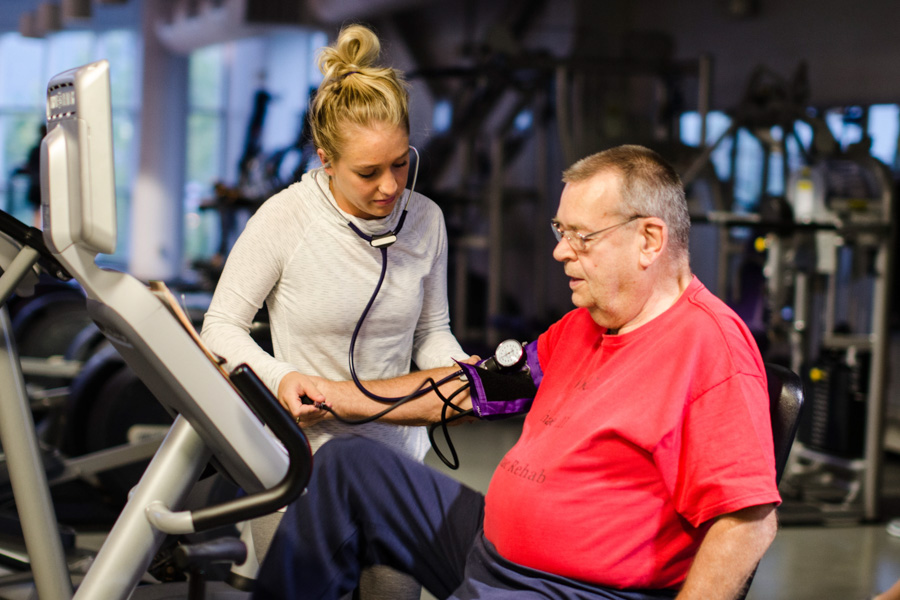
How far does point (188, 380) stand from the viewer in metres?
1.04

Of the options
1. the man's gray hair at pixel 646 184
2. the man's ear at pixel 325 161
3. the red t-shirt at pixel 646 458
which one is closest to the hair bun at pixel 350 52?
the man's ear at pixel 325 161

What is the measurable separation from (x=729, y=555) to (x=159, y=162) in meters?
11.0

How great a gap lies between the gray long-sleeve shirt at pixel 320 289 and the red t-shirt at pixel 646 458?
0.35m

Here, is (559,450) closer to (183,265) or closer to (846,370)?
(846,370)

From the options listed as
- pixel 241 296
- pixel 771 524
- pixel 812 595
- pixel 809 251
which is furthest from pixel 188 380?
pixel 809 251

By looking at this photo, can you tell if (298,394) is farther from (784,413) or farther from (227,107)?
(227,107)

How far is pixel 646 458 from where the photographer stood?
1185 millimetres

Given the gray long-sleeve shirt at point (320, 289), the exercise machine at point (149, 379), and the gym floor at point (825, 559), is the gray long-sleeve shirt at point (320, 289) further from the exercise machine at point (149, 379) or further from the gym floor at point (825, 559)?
the gym floor at point (825, 559)

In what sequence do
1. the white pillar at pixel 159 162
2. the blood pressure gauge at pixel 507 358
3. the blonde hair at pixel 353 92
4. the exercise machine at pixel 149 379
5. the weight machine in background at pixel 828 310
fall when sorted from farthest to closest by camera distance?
the white pillar at pixel 159 162 < the weight machine in background at pixel 828 310 < the blood pressure gauge at pixel 507 358 < the blonde hair at pixel 353 92 < the exercise machine at pixel 149 379

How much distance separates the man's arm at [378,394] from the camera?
4.42 ft

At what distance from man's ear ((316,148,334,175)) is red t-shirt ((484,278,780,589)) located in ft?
1.84

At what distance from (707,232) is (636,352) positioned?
5870mm

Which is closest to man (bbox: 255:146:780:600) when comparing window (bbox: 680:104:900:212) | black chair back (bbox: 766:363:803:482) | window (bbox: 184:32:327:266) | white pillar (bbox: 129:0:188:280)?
black chair back (bbox: 766:363:803:482)

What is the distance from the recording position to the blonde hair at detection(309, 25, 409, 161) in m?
1.36
